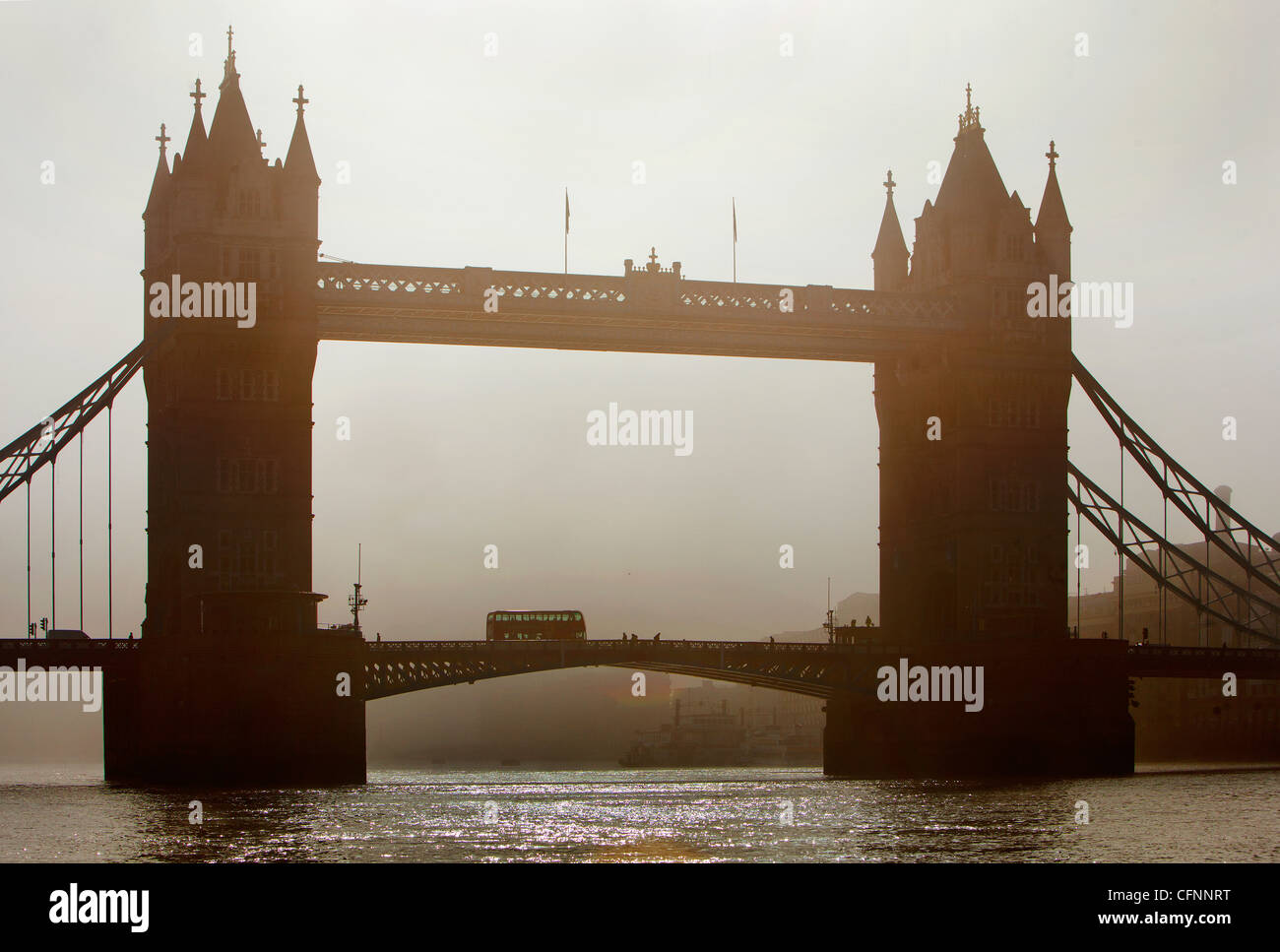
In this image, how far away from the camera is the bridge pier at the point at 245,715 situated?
74.8 meters

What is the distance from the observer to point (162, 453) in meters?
80.9

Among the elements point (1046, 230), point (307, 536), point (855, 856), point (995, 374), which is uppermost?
point (1046, 230)

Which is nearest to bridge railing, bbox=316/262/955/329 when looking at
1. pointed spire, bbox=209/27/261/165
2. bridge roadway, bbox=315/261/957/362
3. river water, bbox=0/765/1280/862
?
bridge roadway, bbox=315/261/957/362

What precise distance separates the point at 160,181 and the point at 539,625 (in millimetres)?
32451

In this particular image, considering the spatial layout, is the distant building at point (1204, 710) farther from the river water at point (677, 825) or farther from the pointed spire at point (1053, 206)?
the river water at point (677, 825)

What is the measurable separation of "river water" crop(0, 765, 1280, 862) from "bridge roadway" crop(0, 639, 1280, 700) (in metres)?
6.01

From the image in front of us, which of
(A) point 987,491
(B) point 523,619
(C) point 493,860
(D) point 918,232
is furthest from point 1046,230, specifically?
(C) point 493,860

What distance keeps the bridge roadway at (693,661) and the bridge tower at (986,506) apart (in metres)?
2.00

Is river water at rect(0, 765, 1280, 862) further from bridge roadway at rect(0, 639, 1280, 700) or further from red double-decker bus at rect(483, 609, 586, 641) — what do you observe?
red double-decker bus at rect(483, 609, 586, 641)

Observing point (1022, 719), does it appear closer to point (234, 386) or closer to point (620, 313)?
point (620, 313)

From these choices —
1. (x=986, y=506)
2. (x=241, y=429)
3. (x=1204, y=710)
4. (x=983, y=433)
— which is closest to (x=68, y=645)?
(x=241, y=429)

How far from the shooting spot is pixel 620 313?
83438mm
